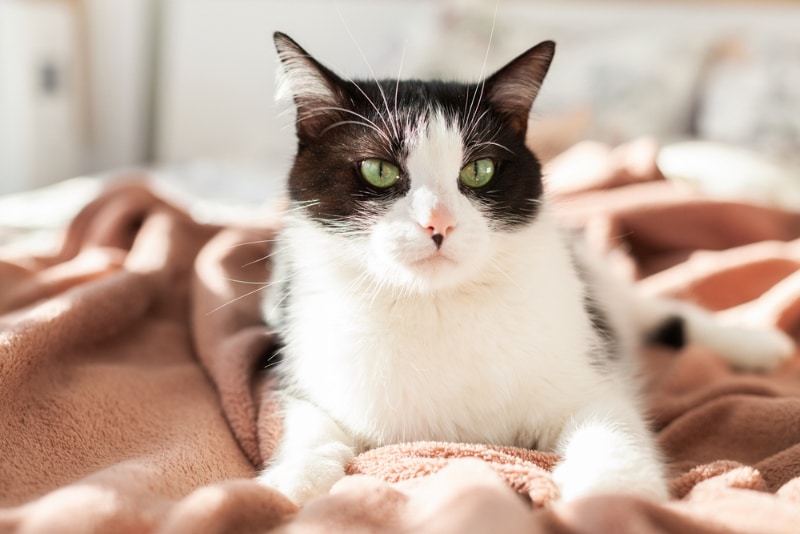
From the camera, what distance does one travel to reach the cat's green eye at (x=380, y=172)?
0.91 meters

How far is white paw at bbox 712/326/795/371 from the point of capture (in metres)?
1.28

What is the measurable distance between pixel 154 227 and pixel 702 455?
1.25 metres

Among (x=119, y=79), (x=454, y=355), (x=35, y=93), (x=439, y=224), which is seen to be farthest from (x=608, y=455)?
(x=119, y=79)

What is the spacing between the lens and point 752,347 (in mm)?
1292

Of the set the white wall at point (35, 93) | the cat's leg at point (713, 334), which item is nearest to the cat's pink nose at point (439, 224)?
the cat's leg at point (713, 334)

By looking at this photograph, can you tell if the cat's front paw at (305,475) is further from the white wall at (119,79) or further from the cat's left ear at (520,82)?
the white wall at (119,79)

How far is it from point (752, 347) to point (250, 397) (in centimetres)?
96

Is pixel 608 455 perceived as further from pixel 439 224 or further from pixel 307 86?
pixel 307 86

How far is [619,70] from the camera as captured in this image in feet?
8.53

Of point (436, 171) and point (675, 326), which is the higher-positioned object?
point (436, 171)

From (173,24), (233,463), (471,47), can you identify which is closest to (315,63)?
(233,463)

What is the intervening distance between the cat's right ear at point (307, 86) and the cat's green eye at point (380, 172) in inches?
4.8

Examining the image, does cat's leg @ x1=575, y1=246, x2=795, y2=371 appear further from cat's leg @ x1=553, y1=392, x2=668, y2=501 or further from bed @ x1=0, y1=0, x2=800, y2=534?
cat's leg @ x1=553, y1=392, x2=668, y2=501

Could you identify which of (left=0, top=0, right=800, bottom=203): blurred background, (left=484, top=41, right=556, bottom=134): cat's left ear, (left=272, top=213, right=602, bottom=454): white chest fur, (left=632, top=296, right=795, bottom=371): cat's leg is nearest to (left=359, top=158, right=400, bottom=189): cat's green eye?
(left=272, top=213, right=602, bottom=454): white chest fur
